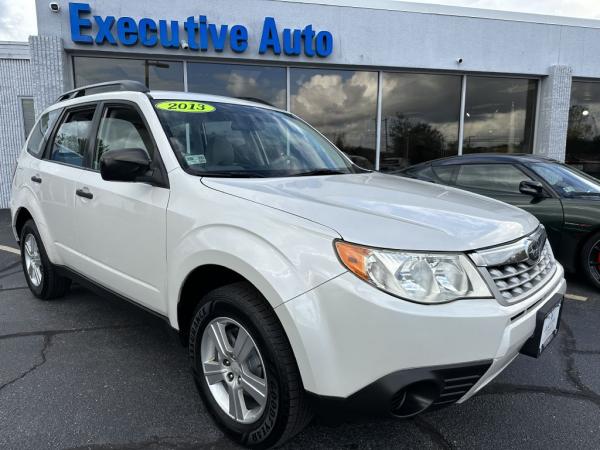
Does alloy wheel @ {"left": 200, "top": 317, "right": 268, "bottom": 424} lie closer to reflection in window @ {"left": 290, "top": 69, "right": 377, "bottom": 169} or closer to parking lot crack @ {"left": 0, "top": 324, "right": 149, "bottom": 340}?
parking lot crack @ {"left": 0, "top": 324, "right": 149, "bottom": 340}

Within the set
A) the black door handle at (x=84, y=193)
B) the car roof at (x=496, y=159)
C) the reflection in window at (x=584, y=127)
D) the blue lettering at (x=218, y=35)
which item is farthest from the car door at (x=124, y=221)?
the reflection in window at (x=584, y=127)

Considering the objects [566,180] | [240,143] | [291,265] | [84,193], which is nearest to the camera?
[291,265]

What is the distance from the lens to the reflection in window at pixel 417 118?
1059 centimetres

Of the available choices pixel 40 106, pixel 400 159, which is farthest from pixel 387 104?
pixel 40 106

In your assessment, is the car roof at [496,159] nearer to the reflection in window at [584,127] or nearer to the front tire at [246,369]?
the front tire at [246,369]

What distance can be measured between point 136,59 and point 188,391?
8.06 meters

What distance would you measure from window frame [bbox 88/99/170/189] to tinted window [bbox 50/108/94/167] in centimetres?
11

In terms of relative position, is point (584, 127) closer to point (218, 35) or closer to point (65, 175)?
point (218, 35)

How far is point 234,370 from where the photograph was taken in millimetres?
2160

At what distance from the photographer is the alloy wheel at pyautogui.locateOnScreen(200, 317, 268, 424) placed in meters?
2.04

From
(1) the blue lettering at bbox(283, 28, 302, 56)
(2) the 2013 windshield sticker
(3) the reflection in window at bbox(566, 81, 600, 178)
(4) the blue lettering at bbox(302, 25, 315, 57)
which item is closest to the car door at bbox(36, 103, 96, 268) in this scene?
(2) the 2013 windshield sticker

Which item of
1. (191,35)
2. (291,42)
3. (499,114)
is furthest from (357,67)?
(499,114)

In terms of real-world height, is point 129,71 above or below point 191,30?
below

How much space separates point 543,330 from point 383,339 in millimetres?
878
